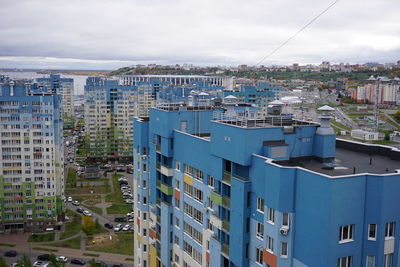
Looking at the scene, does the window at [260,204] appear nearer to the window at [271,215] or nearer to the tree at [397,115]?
the window at [271,215]

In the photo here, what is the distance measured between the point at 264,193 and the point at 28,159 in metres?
29.0

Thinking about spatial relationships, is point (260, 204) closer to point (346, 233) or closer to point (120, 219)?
point (346, 233)

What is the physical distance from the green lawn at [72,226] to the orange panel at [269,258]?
27.6 metres

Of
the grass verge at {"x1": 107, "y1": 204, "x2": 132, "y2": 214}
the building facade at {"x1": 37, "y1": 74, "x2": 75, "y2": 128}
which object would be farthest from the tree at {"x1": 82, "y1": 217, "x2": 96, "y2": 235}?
the building facade at {"x1": 37, "y1": 74, "x2": 75, "y2": 128}


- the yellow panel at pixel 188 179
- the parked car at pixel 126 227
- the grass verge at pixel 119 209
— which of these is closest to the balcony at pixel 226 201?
the yellow panel at pixel 188 179

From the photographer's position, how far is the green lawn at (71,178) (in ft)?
156

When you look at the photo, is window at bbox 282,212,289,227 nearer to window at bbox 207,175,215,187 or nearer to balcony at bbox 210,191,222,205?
balcony at bbox 210,191,222,205

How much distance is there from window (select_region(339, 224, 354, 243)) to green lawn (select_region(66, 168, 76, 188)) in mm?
42093

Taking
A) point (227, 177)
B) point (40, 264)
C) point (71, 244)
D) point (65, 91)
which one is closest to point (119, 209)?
point (71, 244)

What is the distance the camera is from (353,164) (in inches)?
433

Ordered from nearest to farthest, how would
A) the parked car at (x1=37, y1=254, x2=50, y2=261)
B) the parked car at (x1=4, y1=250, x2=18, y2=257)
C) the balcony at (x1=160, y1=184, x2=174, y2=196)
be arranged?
the balcony at (x1=160, y1=184, x2=174, y2=196) → the parked car at (x1=37, y1=254, x2=50, y2=261) → the parked car at (x1=4, y1=250, x2=18, y2=257)

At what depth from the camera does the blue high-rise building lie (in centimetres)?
857

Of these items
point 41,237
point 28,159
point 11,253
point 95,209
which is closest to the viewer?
point 11,253

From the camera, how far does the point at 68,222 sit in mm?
37094
